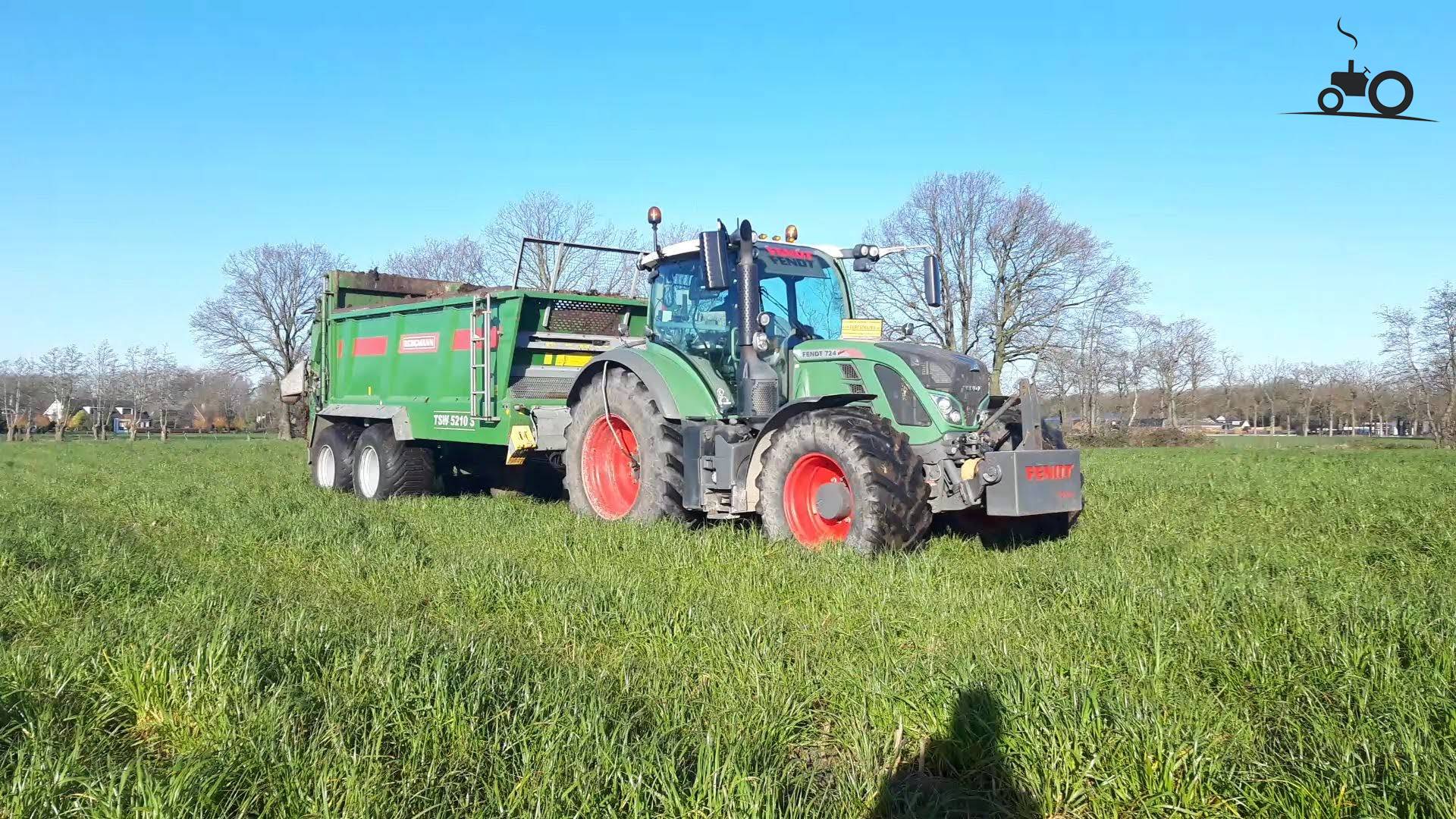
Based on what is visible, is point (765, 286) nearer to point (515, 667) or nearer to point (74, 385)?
point (515, 667)

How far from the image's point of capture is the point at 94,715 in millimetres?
3500

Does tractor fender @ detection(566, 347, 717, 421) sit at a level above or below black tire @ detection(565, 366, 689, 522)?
above

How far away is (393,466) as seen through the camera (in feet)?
36.0

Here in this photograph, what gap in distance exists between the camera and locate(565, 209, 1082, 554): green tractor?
6.65 m

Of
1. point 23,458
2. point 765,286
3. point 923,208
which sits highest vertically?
point 923,208

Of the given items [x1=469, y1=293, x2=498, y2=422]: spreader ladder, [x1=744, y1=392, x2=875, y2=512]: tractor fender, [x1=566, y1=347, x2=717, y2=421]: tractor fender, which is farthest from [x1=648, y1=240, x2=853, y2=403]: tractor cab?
[x1=469, y1=293, x2=498, y2=422]: spreader ladder

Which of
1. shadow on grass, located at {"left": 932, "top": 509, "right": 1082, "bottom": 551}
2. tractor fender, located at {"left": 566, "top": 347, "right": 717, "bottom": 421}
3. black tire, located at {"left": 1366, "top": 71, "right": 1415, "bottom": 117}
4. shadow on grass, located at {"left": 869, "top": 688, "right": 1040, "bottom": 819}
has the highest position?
black tire, located at {"left": 1366, "top": 71, "right": 1415, "bottom": 117}

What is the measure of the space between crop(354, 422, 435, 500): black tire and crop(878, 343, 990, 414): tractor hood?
587cm

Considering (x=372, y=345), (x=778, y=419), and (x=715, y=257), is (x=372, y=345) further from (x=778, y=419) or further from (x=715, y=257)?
(x=778, y=419)

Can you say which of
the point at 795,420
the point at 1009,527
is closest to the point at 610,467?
the point at 795,420

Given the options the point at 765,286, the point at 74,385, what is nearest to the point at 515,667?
the point at 765,286

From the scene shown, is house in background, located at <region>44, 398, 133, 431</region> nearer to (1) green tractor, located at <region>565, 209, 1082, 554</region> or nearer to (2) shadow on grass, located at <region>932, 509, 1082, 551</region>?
(1) green tractor, located at <region>565, 209, 1082, 554</region>

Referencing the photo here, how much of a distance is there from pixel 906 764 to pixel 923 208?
40441 mm

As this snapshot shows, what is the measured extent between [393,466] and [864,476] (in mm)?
6311
